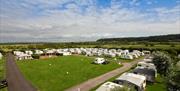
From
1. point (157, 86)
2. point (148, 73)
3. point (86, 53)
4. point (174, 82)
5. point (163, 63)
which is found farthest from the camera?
point (86, 53)

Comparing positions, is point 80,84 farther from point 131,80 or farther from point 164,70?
point 164,70

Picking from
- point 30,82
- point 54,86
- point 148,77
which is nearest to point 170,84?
point 148,77

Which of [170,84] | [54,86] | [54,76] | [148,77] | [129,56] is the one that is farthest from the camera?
[129,56]

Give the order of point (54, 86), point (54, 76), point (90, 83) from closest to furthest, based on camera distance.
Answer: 1. point (54, 86)
2. point (90, 83)
3. point (54, 76)

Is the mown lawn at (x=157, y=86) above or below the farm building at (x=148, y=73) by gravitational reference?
below

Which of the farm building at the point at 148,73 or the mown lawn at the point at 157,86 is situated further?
the farm building at the point at 148,73

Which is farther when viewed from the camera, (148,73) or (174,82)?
(148,73)

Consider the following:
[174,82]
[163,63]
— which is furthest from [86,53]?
[174,82]

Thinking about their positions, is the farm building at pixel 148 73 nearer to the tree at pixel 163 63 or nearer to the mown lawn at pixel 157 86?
the mown lawn at pixel 157 86

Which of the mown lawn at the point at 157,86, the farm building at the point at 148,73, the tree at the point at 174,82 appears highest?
the tree at the point at 174,82

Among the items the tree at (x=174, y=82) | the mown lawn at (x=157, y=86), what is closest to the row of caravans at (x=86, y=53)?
the mown lawn at (x=157, y=86)

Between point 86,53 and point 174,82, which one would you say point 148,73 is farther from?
point 86,53
